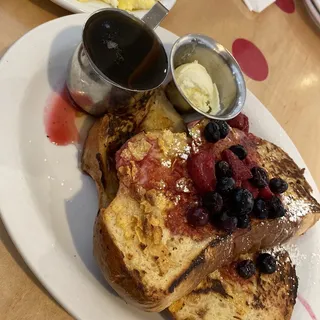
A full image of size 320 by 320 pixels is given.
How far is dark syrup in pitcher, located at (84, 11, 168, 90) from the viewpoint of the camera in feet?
5.34

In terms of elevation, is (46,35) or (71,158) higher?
(46,35)

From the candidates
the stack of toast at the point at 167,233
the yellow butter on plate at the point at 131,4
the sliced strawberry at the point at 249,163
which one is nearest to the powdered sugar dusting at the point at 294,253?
the stack of toast at the point at 167,233

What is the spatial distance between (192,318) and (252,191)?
1.60ft

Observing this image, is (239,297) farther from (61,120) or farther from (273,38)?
(273,38)

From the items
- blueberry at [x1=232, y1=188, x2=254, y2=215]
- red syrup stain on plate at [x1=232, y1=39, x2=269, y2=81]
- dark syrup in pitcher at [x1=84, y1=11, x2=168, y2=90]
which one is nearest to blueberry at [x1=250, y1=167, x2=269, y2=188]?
blueberry at [x1=232, y1=188, x2=254, y2=215]

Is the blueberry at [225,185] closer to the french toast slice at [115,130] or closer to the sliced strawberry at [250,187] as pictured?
the sliced strawberry at [250,187]

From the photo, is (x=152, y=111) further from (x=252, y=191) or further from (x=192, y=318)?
(x=192, y=318)

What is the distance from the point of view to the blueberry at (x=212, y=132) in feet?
5.56

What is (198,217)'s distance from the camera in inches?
58.4

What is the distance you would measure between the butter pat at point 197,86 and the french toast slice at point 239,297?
2.19 ft

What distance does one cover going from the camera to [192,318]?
150cm

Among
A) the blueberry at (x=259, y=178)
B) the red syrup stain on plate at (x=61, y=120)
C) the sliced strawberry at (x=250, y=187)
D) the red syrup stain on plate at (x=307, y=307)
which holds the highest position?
the blueberry at (x=259, y=178)

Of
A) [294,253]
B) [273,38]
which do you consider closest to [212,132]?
[294,253]

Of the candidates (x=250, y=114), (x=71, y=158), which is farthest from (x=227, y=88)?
(x=71, y=158)
